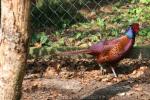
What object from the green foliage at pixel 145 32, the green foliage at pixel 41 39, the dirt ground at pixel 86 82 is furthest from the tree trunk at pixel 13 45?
the green foliage at pixel 145 32

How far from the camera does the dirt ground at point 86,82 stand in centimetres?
440

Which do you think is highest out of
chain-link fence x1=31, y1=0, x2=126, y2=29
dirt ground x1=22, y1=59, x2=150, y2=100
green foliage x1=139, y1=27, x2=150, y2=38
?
chain-link fence x1=31, y1=0, x2=126, y2=29

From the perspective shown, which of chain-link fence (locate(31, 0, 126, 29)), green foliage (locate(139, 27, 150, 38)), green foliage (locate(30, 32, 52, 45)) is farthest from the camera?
chain-link fence (locate(31, 0, 126, 29))

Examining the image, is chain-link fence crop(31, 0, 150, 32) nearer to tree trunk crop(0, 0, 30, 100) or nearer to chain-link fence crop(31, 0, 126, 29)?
chain-link fence crop(31, 0, 126, 29)

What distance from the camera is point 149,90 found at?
4.51m

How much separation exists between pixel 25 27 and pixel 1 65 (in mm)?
333

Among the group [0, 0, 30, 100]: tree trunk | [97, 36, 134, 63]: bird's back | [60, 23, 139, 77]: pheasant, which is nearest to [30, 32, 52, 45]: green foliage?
[60, 23, 139, 77]: pheasant

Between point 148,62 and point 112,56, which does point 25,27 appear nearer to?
point 112,56

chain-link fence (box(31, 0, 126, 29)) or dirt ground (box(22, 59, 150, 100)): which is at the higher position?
chain-link fence (box(31, 0, 126, 29))

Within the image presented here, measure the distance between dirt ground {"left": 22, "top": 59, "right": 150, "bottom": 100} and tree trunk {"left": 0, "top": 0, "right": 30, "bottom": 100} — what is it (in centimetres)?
99

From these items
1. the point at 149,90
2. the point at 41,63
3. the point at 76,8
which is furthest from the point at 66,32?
the point at 149,90

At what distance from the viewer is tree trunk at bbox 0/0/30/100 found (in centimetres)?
317

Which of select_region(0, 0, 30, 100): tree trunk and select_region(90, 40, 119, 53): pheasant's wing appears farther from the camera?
select_region(90, 40, 119, 53): pheasant's wing

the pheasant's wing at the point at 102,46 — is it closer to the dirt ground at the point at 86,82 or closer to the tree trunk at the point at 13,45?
the dirt ground at the point at 86,82
